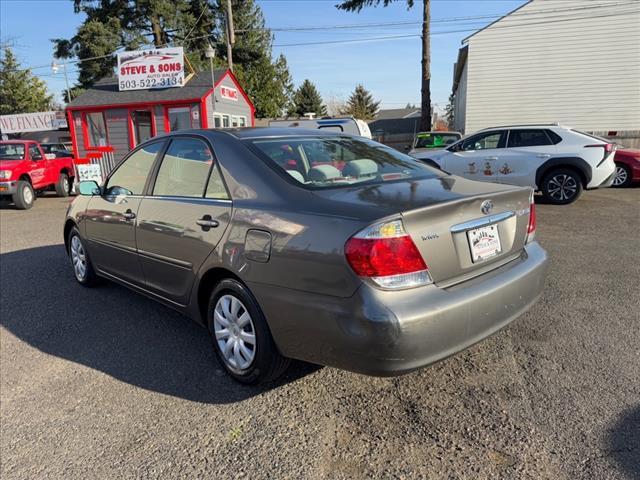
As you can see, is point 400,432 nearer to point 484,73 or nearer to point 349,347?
point 349,347

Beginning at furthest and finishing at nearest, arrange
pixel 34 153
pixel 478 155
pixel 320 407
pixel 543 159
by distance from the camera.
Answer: pixel 34 153
pixel 478 155
pixel 543 159
pixel 320 407

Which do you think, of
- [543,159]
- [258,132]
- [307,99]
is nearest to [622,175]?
[543,159]

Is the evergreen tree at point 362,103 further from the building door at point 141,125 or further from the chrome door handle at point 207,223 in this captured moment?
the chrome door handle at point 207,223

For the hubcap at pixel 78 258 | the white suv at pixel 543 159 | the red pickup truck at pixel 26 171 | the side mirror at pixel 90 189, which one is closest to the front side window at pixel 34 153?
the red pickup truck at pixel 26 171

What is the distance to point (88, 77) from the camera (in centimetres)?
3238

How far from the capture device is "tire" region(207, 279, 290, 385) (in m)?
2.77

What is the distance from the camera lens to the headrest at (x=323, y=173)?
293 cm

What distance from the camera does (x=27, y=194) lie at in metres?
12.1

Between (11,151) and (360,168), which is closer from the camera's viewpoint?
(360,168)

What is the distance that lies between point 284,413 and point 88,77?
35.6m

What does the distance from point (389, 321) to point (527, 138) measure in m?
8.76

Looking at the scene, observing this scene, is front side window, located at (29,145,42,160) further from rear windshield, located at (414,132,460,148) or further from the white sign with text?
rear windshield, located at (414,132,460,148)

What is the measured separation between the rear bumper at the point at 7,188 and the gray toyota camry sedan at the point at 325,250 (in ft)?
32.1

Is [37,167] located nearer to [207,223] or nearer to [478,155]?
[478,155]
